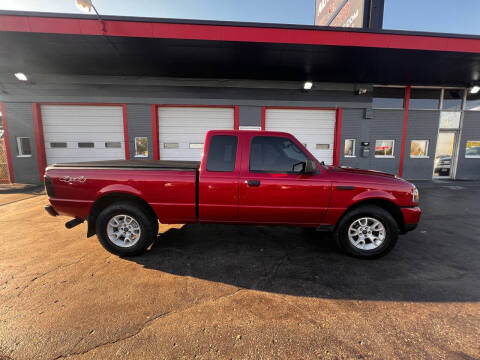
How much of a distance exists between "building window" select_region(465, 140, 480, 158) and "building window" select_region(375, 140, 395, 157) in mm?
4111

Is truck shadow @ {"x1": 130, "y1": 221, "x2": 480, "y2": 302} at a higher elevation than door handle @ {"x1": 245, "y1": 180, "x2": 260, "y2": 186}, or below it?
below

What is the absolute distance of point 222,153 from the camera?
3434 mm

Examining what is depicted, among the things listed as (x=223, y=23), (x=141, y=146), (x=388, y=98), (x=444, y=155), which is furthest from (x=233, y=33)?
(x=444, y=155)

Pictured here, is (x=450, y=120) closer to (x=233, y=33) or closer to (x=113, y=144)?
(x=233, y=33)

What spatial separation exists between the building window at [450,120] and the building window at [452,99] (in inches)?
9.9

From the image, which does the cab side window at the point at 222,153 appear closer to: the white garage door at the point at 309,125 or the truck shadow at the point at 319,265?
the truck shadow at the point at 319,265

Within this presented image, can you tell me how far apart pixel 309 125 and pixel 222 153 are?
7857mm

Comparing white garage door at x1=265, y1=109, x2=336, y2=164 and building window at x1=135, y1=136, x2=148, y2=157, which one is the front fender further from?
building window at x1=135, y1=136, x2=148, y2=157

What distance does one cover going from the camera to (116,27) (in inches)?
233

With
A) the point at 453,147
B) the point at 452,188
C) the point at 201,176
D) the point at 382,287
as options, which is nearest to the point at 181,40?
the point at 201,176

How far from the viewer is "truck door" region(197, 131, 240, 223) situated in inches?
129

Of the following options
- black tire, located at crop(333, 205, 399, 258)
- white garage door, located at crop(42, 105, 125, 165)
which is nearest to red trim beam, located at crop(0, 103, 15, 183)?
white garage door, located at crop(42, 105, 125, 165)

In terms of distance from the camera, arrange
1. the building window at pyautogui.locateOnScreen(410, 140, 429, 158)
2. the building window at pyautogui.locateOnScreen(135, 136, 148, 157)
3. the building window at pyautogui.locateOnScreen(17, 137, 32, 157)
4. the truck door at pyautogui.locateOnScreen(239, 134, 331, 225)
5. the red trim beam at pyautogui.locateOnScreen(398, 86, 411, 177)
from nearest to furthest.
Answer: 1. the truck door at pyautogui.locateOnScreen(239, 134, 331, 225)
2. the building window at pyautogui.locateOnScreen(17, 137, 32, 157)
3. the building window at pyautogui.locateOnScreen(135, 136, 148, 157)
4. the red trim beam at pyautogui.locateOnScreen(398, 86, 411, 177)
5. the building window at pyautogui.locateOnScreen(410, 140, 429, 158)

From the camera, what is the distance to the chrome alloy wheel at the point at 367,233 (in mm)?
3365
